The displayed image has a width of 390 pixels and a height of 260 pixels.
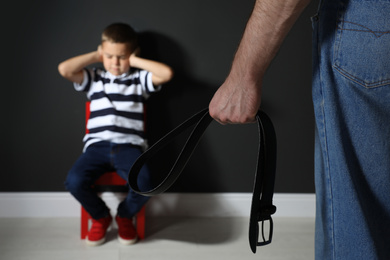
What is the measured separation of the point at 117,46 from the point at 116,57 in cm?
5

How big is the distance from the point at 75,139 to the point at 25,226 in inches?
19.9

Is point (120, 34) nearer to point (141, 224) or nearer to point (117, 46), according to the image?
point (117, 46)

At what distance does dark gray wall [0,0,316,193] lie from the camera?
222cm

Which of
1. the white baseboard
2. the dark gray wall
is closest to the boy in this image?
the dark gray wall

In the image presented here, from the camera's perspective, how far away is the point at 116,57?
Result: 6.83ft

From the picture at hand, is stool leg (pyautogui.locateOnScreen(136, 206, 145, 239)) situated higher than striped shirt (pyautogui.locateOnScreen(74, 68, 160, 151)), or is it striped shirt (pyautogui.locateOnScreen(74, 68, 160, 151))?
striped shirt (pyautogui.locateOnScreen(74, 68, 160, 151))

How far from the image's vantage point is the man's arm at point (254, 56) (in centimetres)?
86

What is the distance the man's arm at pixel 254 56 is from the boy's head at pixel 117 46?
1.18 metres

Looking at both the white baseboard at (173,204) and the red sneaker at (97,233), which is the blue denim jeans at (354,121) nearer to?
the red sneaker at (97,233)

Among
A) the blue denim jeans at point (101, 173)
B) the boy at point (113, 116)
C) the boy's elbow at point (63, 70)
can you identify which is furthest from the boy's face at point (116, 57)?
Result: the blue denim jeans at point (101, 173)

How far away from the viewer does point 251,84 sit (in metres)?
0.96

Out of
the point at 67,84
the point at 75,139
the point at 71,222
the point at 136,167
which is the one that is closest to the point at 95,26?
the point at 67,84

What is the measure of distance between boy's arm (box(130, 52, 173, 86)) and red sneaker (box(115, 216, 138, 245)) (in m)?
0.69

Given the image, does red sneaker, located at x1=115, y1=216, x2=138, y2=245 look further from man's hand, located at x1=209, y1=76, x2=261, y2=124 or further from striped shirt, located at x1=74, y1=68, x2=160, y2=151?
man's hand, located at x1=209, y1=76, x2=261, y2=124
